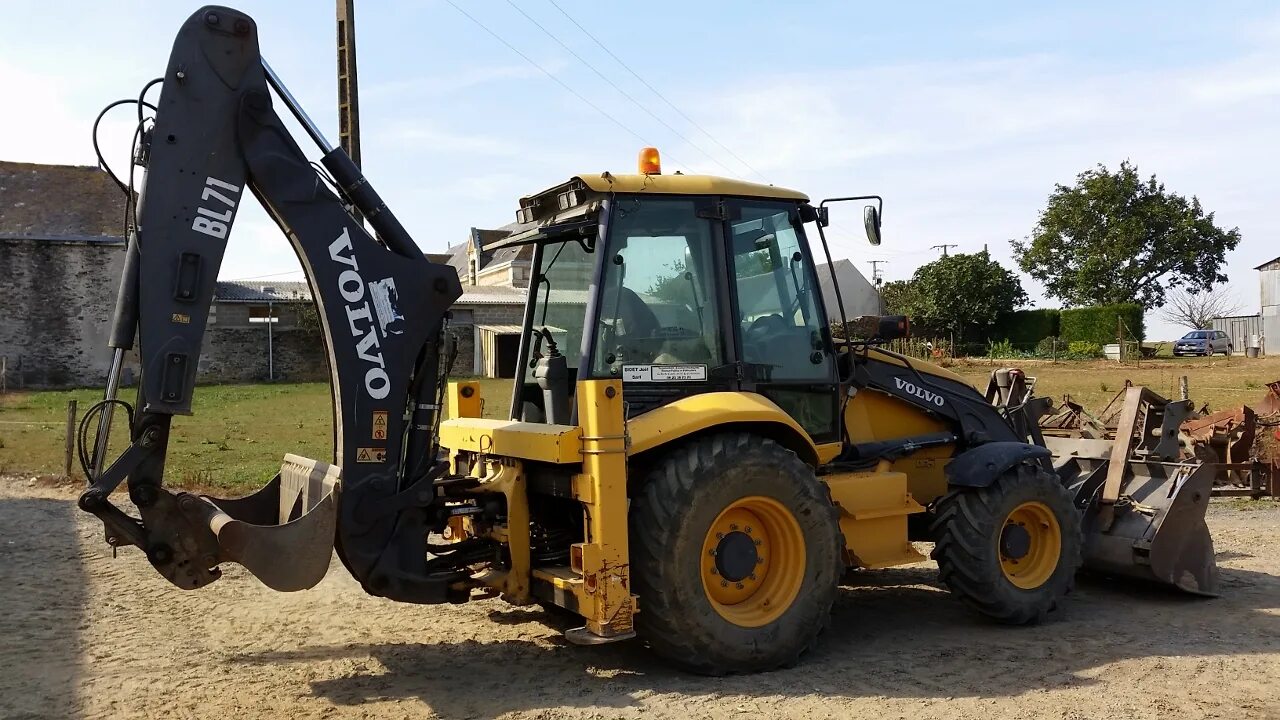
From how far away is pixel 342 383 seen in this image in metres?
5.13

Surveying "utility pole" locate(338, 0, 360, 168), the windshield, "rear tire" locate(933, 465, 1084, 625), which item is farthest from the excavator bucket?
"utility pole" locate(338, 0, 360, 168)

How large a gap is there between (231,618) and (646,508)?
10.2 feet

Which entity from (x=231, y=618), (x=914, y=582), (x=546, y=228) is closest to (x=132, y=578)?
(x=231, y=618)

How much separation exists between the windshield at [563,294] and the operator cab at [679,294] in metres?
0.01

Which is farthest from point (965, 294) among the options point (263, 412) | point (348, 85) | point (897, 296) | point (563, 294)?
point (563, 294)

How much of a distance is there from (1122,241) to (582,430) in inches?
2068

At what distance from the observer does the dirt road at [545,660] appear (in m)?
4.91

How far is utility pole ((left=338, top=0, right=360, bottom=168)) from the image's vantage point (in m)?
12.4

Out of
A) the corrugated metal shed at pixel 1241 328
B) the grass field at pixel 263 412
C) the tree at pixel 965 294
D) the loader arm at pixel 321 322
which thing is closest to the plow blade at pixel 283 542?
the loader arm at pixel 321 322

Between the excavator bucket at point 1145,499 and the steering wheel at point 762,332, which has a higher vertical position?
the steering wheel at point 762,332

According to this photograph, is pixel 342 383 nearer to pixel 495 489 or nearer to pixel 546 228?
pixel 495 489

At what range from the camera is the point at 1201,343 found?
141ft

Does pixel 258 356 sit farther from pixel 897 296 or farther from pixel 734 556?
pixel 734 556

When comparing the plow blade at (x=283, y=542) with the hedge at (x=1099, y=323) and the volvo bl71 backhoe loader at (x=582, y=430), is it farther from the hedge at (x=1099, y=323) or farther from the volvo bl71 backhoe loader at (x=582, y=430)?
the hedge at (x=1099, y=323)
